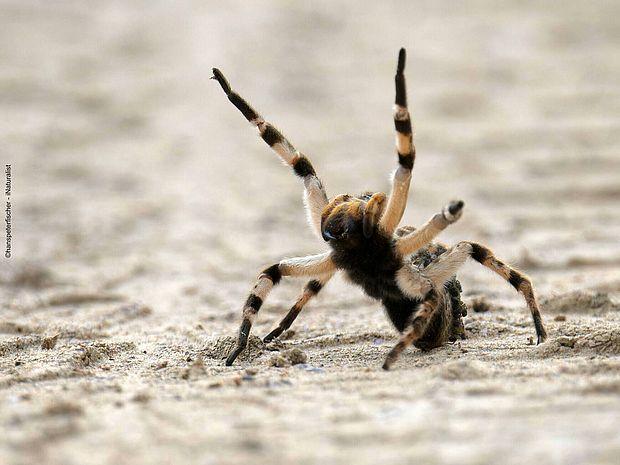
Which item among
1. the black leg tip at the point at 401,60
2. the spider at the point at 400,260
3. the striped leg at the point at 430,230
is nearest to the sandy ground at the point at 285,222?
the spider at the point at 400,260

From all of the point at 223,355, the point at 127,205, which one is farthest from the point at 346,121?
the point at 223,355

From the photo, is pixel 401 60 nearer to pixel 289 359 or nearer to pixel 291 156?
pixel 291 156

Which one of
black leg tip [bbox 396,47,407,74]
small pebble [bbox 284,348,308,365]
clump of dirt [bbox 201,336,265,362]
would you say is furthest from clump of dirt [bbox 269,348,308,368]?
black leg tip [bbox 396,47,407,74]

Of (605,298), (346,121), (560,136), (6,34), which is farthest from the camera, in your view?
(6,34)

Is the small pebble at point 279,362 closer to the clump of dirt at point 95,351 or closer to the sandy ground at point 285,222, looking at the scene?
the sandy ground at point 285,222

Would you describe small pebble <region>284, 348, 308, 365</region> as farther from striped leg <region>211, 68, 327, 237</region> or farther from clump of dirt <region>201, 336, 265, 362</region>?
striped leg <region>211, 68, 327, 237</region>

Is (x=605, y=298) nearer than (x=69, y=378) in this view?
No

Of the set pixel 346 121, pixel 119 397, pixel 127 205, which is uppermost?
pixel 346 121

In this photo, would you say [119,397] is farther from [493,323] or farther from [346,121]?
[346,121]
